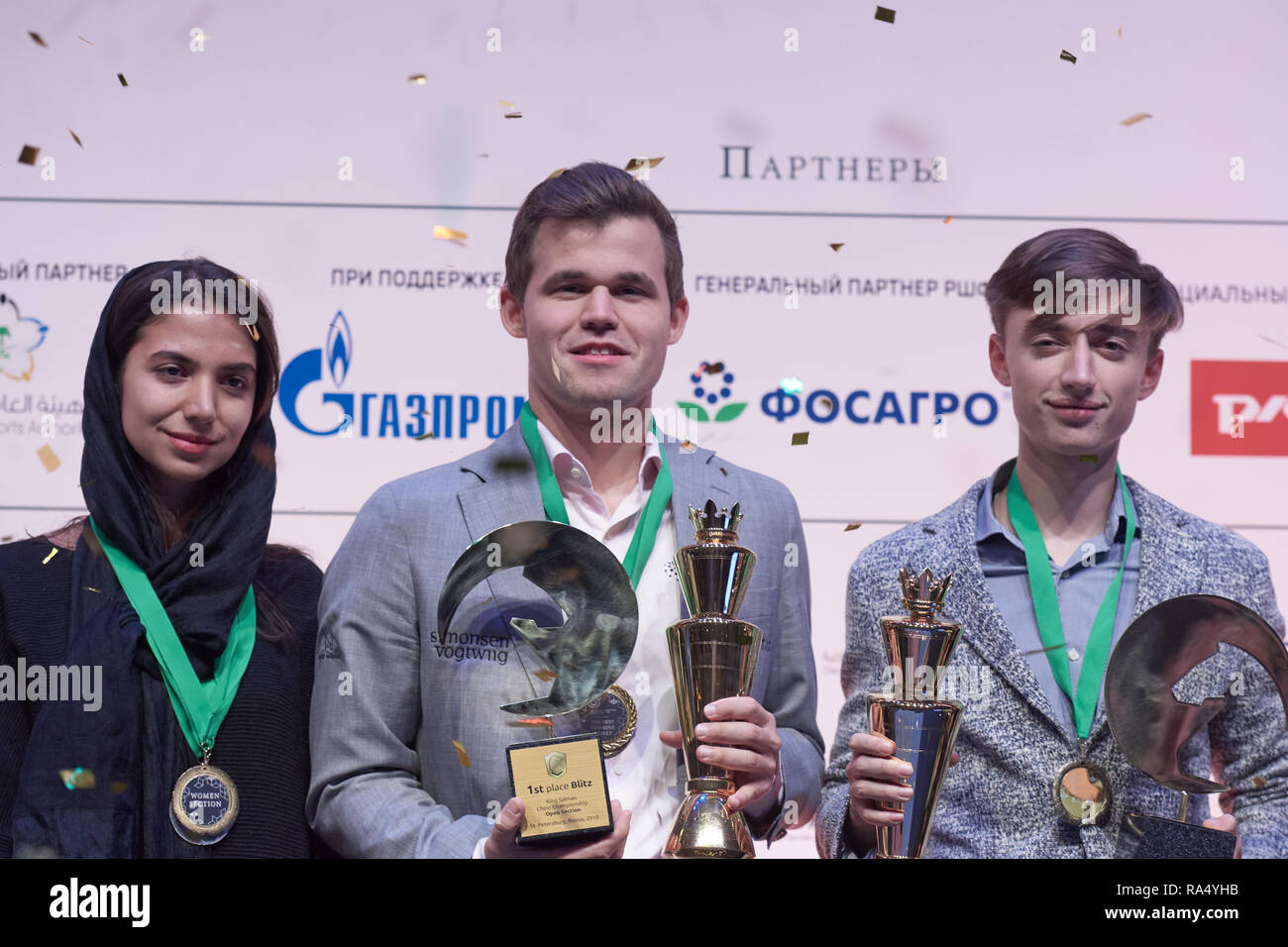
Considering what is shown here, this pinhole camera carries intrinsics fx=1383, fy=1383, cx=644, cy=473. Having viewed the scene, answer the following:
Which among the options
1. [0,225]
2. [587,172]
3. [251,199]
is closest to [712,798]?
[587,172]

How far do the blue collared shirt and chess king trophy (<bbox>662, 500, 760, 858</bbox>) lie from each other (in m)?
0.48

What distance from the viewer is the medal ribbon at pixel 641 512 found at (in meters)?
2.19

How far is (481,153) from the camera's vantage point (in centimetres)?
256

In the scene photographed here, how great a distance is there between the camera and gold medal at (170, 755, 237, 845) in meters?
2.11

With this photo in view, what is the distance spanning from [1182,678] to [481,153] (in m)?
1.51

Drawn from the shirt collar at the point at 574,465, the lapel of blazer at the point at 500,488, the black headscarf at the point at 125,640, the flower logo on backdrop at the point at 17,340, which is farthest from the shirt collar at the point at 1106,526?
the flower logo on backdrop at the point at 17,340

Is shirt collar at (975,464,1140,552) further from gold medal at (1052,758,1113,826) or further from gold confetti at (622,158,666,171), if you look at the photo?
gold confetti at (622,158,666,171)

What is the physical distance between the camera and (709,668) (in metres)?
1.98

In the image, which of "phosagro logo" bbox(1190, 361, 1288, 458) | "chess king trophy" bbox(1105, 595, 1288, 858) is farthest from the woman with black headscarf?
"phosagro logo" bbox(1190, 361, 1288, 458)

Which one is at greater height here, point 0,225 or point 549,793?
point 0,225
